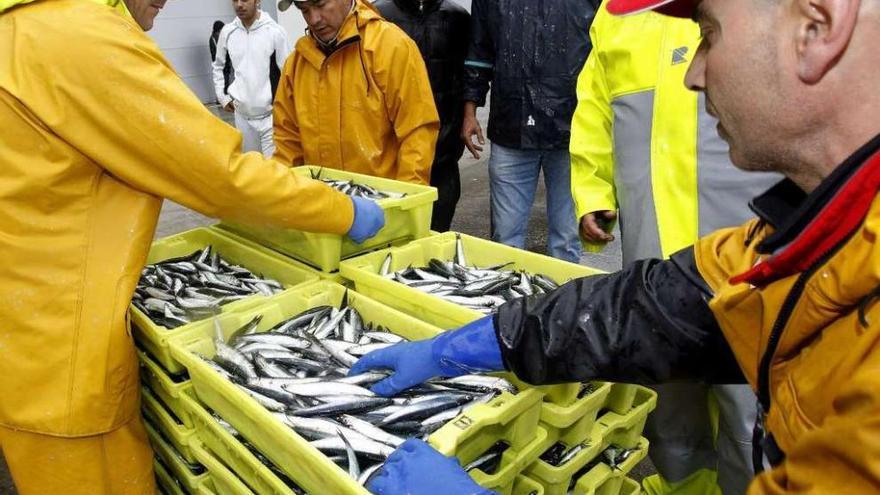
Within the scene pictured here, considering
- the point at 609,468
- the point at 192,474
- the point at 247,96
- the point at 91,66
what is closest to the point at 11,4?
the point at 91,66

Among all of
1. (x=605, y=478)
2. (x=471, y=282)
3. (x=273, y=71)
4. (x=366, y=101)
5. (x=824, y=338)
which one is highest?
(x=824, y=338)

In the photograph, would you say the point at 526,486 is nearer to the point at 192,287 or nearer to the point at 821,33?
the point at 821,33

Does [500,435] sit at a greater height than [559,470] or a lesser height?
greater

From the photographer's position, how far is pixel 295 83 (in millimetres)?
3664

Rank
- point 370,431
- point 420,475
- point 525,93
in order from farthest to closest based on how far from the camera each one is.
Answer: point 525,93 → point 370,431 → point 420,475

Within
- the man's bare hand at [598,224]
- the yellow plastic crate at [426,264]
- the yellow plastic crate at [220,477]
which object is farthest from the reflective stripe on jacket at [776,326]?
the man's bare hand at [598,224]

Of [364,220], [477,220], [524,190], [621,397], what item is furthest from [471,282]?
[477,220]

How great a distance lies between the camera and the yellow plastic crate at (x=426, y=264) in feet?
6.59

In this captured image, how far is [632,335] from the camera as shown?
156cm

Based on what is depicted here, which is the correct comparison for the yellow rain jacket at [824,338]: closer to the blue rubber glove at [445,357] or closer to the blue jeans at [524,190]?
the blue rubber glove at [445,357]

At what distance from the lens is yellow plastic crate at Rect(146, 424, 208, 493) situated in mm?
1948

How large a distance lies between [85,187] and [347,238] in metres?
0.99

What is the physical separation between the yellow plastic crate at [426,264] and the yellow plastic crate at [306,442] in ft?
0.33

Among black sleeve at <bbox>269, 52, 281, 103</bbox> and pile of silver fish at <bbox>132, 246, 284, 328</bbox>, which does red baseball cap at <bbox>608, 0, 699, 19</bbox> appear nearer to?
pile of silver fish at <bbox>132, 246, 284, 328</bbox>
